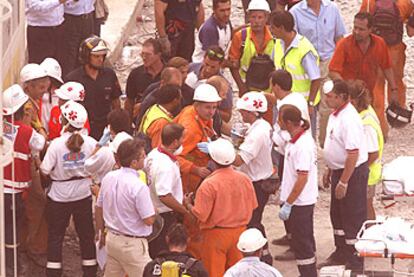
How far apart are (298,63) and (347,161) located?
7.15 ft

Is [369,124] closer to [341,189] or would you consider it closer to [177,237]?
[341,189]

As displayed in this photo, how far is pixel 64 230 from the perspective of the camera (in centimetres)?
1456

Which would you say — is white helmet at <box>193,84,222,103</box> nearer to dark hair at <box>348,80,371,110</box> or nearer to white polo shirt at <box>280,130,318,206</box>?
white polo shirt at <box>280,130,318,206</box>

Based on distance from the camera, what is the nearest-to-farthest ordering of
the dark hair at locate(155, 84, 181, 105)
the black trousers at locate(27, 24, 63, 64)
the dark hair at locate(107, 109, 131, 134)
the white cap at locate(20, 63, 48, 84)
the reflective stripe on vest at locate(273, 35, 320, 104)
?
the dark hair at locate(107, 109, 131, 134), the dark hair at locate(155, 84, 181, 105), the white cap at locate(20, 63, 48, 84), the reflective stripe on vest at locate(273, 35, 320, 104), the black trousers at locate(27, 24, 63, 64)

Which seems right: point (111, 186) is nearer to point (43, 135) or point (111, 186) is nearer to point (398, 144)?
point (43, 135)

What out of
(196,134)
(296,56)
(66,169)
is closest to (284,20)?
(296,56)

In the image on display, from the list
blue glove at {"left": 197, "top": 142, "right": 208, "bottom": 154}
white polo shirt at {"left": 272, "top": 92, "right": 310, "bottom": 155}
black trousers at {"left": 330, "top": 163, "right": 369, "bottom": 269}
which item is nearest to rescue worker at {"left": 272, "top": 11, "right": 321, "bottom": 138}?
white polo shirt at {"left": 272, "top": 92, "right": 310, "bottom": 155}

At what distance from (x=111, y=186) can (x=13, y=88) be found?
1494 millimetres

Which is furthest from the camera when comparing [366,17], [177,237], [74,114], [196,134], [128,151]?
[366,17]

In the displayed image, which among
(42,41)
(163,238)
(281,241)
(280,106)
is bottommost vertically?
(281,241)

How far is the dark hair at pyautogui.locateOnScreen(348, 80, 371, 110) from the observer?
15.0 meters

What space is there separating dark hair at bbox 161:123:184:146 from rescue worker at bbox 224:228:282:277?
140cm

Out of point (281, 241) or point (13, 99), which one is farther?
point (281, 241)

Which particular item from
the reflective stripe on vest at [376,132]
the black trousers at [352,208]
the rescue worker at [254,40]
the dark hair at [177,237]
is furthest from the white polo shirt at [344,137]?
the dark hair at [177,237]
